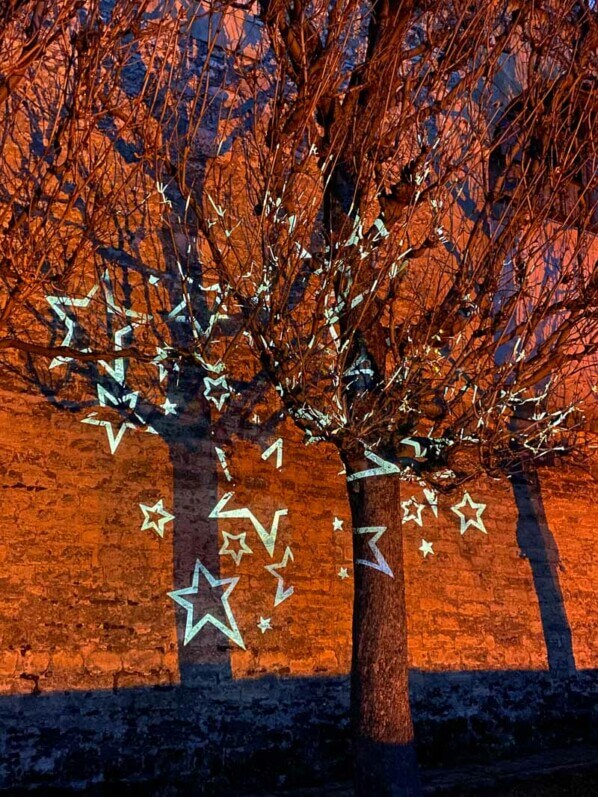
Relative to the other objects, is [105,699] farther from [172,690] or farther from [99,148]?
[99,148]

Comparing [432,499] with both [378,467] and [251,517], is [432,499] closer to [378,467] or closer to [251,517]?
[251,517]

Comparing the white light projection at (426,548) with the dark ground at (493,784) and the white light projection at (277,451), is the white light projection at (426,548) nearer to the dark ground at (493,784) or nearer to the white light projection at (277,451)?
the white light projection at (277,451)

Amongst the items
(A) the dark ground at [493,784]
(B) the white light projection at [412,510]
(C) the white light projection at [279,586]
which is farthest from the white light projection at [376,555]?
(B) the white light projection at [412,510]

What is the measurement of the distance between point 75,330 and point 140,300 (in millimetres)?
597

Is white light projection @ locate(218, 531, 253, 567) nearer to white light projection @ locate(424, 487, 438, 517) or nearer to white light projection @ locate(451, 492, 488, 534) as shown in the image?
white light projection @ locate(424, 487, 438, 517)

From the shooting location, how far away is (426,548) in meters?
6.36

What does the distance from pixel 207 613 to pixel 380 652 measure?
1.40 meters

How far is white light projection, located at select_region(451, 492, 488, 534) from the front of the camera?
6.68 m

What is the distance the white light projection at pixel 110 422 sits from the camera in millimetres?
5215

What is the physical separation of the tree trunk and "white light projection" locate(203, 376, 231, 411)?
149 cm

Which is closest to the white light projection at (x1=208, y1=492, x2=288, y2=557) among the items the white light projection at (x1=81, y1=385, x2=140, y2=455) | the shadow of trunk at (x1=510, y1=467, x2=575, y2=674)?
the white light projection at (x1=81, y1=385, x2=140, y2=455)

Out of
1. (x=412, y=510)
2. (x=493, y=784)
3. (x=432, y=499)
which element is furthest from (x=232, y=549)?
(x=493, y=784)

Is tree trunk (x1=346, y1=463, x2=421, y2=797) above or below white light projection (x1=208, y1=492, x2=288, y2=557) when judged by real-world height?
below

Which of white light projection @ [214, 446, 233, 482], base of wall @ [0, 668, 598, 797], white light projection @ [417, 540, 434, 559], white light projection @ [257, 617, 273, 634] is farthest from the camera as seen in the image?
white light projection @ [417, 540, 434, 559]
